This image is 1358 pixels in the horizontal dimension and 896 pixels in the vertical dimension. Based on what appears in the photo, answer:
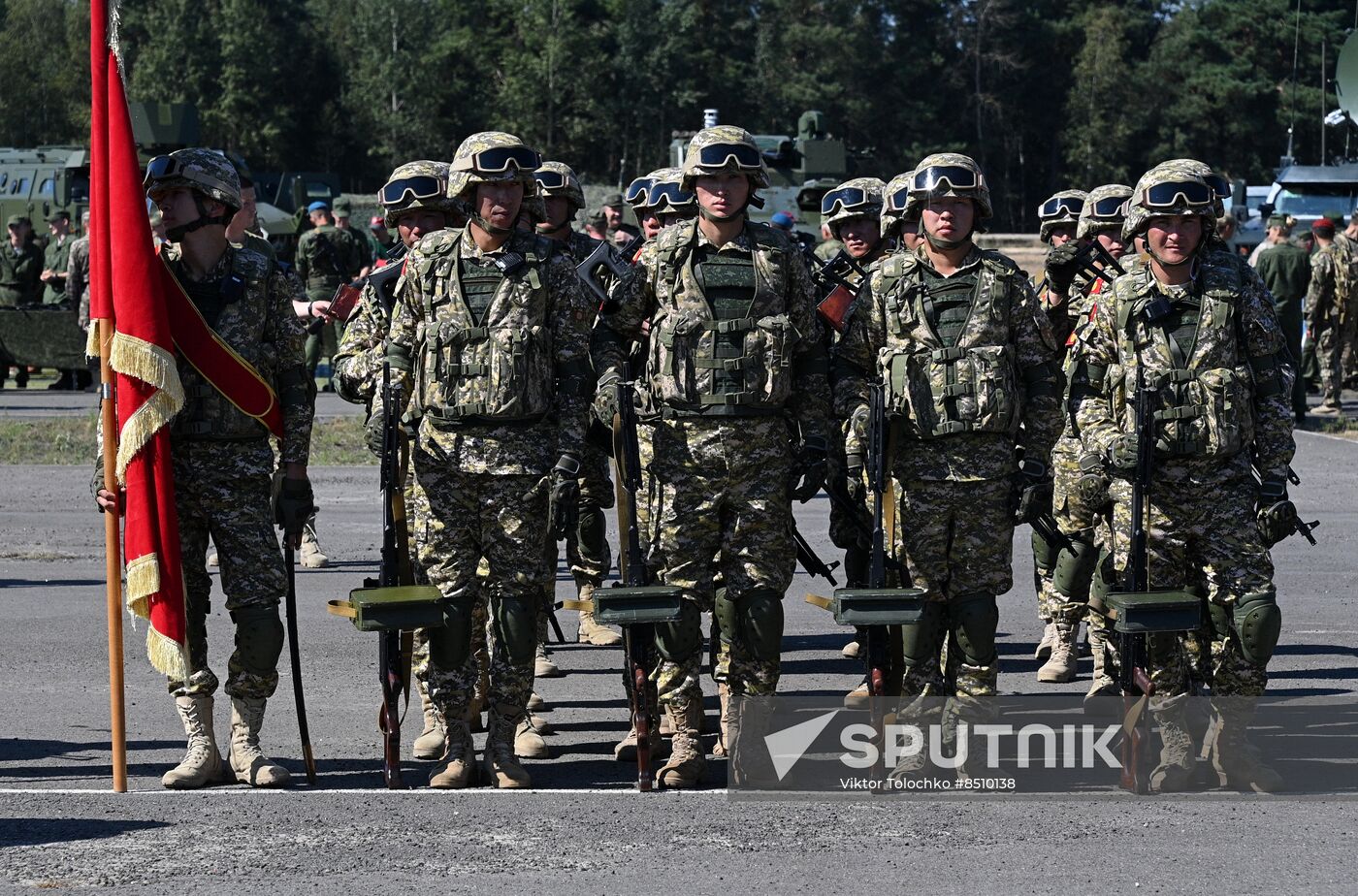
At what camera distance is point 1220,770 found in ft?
23.3

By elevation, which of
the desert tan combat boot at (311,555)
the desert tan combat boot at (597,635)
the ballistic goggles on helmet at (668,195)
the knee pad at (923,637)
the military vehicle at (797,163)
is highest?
the military vehicle at (797,163)

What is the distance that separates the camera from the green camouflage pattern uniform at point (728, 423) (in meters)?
7.20

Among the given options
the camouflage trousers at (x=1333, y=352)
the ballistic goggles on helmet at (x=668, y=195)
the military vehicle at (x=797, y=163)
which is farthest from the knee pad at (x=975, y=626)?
the military vehicle at (x=797, y=163)

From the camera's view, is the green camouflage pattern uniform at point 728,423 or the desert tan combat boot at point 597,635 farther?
the desert tan combat boot at point 597,635

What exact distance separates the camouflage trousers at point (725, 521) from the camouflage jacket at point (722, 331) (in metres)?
0.10

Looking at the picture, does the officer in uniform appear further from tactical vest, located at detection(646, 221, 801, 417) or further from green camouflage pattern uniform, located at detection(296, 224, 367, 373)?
tactical vest, located at detection(646, 221, 801, 417)

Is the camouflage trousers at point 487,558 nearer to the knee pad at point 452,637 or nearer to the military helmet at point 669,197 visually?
the knee pad at point 452,637

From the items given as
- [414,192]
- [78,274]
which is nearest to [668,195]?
[414,192]

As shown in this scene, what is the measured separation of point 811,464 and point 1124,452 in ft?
3.81

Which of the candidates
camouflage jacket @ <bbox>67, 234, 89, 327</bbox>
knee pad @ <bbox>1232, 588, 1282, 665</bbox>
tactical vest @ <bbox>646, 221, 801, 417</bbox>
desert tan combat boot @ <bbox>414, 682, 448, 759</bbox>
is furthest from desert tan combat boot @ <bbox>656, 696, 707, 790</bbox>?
camouflage jacket @ <bbox>67, 234, 89, 327</bbox>

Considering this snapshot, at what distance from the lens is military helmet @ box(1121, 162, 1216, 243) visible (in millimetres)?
7020

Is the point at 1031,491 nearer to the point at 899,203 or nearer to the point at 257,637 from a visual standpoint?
the point at 899,203

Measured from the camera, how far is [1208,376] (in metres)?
7.01

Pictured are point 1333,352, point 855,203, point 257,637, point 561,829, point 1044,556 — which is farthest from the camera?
point 1333,352
